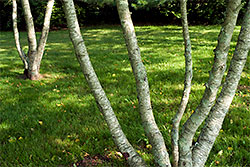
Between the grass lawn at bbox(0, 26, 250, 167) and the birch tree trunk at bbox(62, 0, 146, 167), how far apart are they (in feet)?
1.75

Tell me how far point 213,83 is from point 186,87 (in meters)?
0.22

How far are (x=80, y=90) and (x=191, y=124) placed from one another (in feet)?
9.92

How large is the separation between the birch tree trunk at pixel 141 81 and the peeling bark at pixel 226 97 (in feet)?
1.09

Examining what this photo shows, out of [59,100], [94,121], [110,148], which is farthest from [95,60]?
[110,148]

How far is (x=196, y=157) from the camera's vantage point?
1879 millimetres

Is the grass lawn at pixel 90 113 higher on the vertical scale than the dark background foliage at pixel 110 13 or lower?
lower

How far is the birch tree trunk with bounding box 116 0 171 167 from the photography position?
1.59 metres

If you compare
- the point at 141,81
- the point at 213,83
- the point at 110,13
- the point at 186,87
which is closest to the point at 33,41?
the point at 141,81

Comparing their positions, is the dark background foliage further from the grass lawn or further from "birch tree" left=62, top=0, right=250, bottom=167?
"birch tree" left=62, top=0, right=250, bottom=167

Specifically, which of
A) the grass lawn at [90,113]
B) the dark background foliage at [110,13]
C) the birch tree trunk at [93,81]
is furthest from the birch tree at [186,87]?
the dark background foliage at [110,13]

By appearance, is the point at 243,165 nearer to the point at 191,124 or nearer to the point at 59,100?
the point at 191,124

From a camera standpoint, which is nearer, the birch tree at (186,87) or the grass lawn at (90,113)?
the birch tree at (186,87)

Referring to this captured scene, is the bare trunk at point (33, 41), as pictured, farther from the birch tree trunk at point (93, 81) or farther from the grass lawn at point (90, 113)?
the birch tree trunk at point (93, 81)

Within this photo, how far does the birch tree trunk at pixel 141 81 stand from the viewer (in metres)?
1.59
